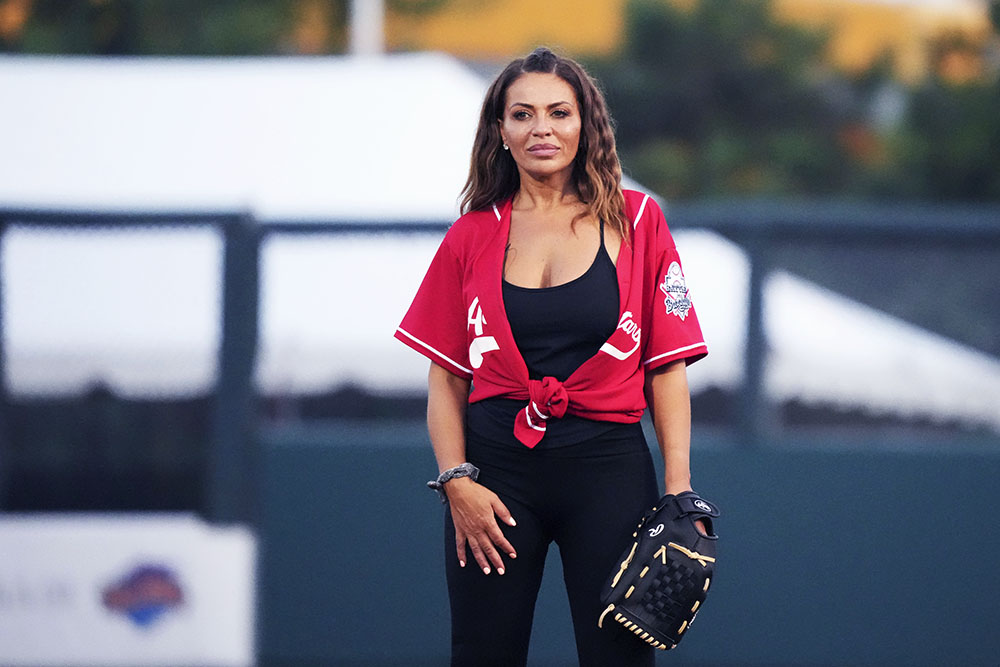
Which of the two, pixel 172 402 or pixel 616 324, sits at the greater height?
pixel 616 324

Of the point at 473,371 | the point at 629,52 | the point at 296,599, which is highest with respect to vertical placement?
the point at 629,52

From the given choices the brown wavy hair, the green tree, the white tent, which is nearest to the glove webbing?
the brown wavy hair

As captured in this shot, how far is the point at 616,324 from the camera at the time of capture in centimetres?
310

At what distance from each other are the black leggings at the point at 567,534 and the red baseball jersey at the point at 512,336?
0.29ft

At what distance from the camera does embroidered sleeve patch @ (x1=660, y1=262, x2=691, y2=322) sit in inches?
126

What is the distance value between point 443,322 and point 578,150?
559 mm

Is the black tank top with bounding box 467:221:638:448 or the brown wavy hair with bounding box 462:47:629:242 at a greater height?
the brown wavy hair with bounding box 462:47:629:242

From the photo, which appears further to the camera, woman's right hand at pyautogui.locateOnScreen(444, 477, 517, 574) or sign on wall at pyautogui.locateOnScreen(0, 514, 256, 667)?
sign on wall at pyautogui.locateOnScreen(0, 514, 256, 667)

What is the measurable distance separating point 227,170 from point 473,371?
503 centimetres

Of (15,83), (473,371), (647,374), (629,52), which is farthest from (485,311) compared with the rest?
(629,52)

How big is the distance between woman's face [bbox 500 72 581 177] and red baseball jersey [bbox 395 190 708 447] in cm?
18

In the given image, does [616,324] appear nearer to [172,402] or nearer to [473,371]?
[473,371]

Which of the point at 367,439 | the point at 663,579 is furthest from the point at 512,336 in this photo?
the point at 367,439

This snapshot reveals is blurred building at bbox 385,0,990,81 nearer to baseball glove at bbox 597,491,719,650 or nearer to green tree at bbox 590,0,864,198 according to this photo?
green tree at bbox 590,0,864,198
